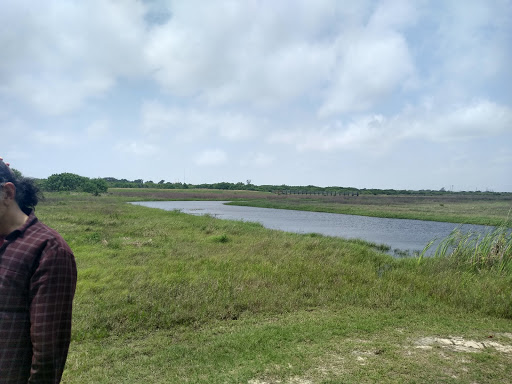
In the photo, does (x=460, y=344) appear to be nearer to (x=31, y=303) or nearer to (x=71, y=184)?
(x=31, y=303)

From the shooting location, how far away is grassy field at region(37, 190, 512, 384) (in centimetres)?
398

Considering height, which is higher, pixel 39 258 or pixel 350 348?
pixel 39 258

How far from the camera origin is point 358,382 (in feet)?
12.0

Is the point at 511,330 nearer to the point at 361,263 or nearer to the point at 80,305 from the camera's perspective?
the point at 361,263

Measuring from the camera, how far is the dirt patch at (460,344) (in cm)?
459

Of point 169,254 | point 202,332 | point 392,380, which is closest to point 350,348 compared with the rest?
point 392,380

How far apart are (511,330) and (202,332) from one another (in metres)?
4.88

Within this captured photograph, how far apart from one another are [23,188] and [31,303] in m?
0.64

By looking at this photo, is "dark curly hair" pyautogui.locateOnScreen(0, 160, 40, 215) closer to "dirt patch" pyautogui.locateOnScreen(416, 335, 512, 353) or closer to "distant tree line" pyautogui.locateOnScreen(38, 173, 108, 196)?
"dirt patch" pyautogui.locateOnScreen(416, 335, 512, 353)

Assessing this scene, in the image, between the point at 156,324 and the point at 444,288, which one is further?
the point at 444,288

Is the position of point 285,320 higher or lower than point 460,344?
lower

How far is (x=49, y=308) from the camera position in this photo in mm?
1642

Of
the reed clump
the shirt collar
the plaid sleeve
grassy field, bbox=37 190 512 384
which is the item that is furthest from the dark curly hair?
the reed clump

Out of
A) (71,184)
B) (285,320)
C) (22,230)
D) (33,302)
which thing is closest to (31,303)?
Result: (33,302)
